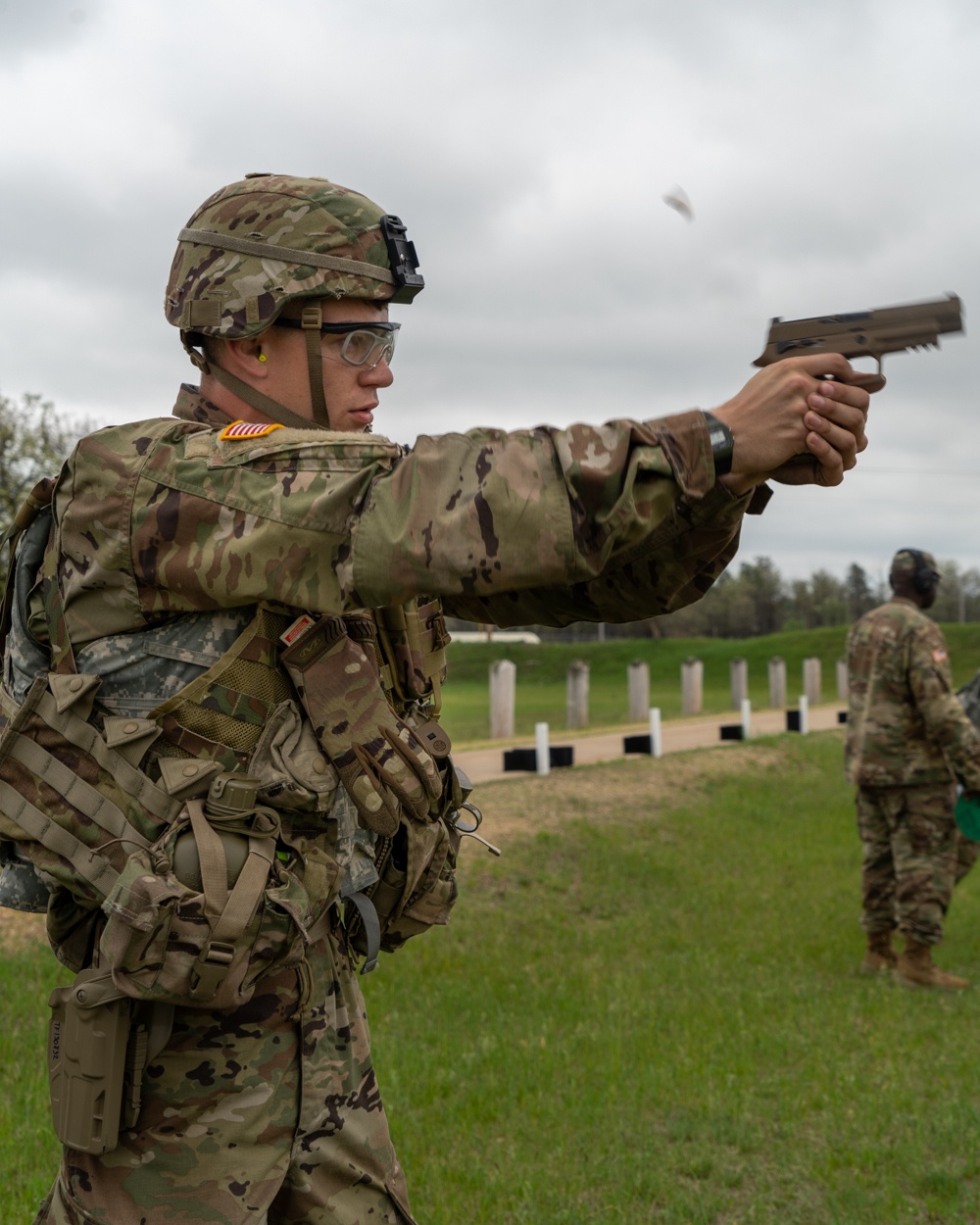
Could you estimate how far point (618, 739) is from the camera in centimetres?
2005

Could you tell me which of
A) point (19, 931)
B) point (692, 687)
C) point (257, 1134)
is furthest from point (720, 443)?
point (692, 687)

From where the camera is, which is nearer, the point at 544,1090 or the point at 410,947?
the point at 544,1090

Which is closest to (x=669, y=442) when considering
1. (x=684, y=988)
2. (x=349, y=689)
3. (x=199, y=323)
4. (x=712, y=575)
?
(x=712, y=575)

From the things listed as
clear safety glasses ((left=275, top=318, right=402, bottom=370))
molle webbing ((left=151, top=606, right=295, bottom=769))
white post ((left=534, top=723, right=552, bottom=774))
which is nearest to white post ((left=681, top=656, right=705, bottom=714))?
white post ((left=534, top=723, right=552, bottom=774))

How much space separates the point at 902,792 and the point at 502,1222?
472 cm

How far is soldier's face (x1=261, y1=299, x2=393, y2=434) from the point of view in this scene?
8.96ft

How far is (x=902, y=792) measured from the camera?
847 centimetres

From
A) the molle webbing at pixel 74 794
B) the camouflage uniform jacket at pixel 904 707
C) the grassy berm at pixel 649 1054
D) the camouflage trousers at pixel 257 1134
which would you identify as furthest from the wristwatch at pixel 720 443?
the camouflage uniform jacket at pixel 904 707

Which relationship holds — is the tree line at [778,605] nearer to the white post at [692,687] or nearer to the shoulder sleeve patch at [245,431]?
the white post at [692,687]

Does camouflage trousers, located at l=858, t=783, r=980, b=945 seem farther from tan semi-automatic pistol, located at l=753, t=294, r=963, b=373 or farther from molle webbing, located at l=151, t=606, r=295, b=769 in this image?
molle webbing, located at l=151, t=606, r=295, b=769

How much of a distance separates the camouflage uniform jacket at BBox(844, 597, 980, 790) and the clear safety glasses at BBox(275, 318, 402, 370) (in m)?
6.12

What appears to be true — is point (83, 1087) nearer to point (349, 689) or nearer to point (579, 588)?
point (349, 689)

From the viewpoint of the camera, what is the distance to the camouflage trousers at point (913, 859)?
8.25 meters

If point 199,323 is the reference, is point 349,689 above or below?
below
